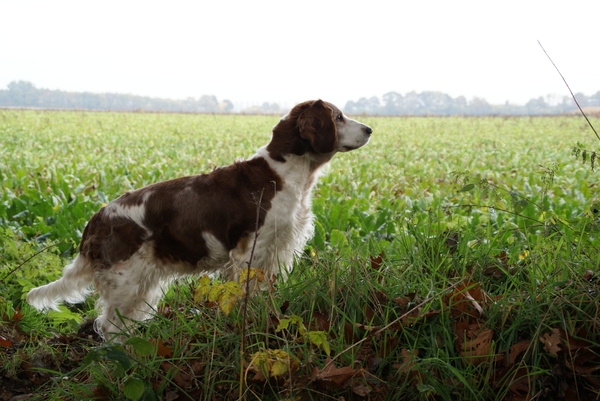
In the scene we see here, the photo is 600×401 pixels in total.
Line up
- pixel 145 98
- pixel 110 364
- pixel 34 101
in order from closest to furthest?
pixel 110 364
pixel 34 101
pixel 145 98

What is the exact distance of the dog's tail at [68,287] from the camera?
10.8 feet

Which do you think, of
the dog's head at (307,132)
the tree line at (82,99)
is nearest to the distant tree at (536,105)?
the tree line at (82,99)

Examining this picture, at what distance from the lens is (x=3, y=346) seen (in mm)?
3084

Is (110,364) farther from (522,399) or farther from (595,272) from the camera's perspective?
(595,272)

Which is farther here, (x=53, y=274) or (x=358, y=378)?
(x=53, y=274)

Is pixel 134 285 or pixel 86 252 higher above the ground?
pixel 86 252

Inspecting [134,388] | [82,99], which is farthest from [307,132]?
[82,99]

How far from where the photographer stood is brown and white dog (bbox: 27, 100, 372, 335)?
10.4 feet

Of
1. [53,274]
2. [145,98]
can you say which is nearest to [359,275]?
[53,274]

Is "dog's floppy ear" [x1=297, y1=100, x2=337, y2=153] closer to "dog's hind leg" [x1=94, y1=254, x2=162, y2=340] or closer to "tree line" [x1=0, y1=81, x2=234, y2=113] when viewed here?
"dog's hind leg" [x1=94, y1=254, x2=162, y2=340]

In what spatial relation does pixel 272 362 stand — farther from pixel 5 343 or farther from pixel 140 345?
pixel 5 343

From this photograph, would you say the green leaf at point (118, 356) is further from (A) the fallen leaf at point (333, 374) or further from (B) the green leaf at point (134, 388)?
(A) the fallen leaf at point (333, 374)

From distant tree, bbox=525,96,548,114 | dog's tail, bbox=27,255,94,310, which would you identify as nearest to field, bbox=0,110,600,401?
dog's tail, bbox=27,255,94,310

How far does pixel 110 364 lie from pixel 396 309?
4.63 feet
